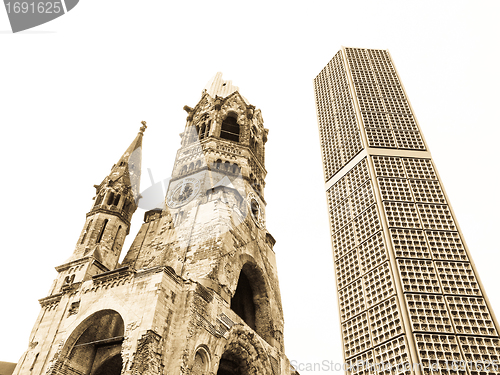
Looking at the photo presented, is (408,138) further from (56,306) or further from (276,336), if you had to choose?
(56,306)

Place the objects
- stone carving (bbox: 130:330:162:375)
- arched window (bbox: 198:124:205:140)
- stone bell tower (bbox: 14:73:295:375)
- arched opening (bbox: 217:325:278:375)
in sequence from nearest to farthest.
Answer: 1. stone carving (bbox: 130:330:162:375)
2. stone bell tower (bbox: 14:73:295:375)
3. arched opening (bbox: 217:325:278:375)
4. arched window (bbox: 198:124:205:140)

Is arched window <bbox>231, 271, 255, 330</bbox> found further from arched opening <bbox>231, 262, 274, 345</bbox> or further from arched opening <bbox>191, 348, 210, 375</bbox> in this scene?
arched opening <bbox>191, 348, 210, 375</bbox>

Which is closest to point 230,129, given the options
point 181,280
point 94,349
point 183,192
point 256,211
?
point 256,211

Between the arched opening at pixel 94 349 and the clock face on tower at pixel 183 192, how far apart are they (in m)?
8.78

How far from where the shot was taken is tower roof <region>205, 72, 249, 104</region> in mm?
36656

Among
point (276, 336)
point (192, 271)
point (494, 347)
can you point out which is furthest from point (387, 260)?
point (192, 271)

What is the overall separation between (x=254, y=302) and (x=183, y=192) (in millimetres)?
8198

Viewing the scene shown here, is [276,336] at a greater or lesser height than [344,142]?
lesser

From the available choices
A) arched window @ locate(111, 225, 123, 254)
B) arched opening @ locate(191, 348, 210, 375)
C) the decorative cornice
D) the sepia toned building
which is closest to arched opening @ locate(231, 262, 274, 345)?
the sepia toned building

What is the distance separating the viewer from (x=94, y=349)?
18.4 meters

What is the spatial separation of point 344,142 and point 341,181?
338cm

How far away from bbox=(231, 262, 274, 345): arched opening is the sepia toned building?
4274mm

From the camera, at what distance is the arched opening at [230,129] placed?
3219 cm

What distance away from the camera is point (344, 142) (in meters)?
29.3
